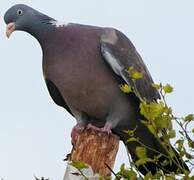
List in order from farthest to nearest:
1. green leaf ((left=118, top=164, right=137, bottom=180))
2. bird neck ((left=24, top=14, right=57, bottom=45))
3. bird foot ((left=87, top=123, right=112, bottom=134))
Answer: bird neck ((left=24, top=14, right=57, bottom=45)) < bird foot ((left=87, top=123, right=112, bottom=134)) < green leaf ((left=118, top=164, right=137, bottom=180))

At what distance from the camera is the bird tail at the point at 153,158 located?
14.4 feet

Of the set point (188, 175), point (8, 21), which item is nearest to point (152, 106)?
point (188, 175)

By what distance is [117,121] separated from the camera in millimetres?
7828

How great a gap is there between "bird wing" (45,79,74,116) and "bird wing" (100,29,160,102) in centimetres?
71

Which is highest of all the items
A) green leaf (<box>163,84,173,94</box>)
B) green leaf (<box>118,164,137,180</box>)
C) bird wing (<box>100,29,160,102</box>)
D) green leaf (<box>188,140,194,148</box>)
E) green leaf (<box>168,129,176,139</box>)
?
bird wing (<box>100,29,160,102</box>)

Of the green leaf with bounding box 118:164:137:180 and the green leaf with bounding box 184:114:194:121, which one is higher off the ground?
the green leaf with bounding box 184:114:194:121

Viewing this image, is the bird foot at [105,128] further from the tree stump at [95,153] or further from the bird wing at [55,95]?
the bird wing at [55,95]

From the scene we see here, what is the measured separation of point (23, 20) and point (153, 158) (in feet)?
10.9

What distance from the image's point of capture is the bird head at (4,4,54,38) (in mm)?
8125

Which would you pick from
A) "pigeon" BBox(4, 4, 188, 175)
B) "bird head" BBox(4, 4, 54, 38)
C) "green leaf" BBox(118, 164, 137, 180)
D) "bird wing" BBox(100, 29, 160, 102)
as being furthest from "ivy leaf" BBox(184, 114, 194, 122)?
"bird head" BBox(4, 4, 54, 38)

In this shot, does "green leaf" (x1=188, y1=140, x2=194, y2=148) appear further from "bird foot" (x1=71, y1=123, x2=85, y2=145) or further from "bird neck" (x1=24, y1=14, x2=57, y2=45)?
"bird neck" (x1=24, y1=14, x2=57, y2=45)

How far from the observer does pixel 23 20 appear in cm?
816

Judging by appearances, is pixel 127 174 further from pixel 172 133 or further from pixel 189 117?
pixel 189 117

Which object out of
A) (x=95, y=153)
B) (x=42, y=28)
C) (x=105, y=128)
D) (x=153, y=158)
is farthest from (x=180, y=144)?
(x=42, y=28)
